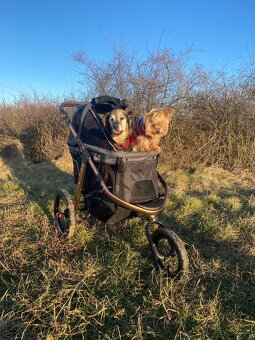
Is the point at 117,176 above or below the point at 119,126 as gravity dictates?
below

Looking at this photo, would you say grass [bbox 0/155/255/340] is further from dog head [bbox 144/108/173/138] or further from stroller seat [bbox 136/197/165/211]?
dog head [bbox 144/108/173/138]

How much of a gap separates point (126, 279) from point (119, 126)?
1.50 meters

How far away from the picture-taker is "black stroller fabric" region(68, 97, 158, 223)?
10.6 feet

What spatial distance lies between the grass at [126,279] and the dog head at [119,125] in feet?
3.93

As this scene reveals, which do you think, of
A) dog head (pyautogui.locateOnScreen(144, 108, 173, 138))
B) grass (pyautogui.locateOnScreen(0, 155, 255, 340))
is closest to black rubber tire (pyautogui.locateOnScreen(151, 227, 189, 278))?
grass (pyautogui.locateOnScreen(0, 155, 255, 340))

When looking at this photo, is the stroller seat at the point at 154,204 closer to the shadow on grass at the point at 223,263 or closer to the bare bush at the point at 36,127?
the shadow on grass at the point at 223,263

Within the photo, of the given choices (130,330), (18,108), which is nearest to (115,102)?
(130,330)

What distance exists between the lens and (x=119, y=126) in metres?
3.44

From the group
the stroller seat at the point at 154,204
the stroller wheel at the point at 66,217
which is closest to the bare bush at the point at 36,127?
the stroller wheel at the point at 66,217

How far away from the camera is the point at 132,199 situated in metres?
3.27

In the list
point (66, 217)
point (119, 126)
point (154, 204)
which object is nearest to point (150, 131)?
point (119, 126)

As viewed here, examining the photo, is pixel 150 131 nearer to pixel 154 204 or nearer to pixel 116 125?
pixel 116 125

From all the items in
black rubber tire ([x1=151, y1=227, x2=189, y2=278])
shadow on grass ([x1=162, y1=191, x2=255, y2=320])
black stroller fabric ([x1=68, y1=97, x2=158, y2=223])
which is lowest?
shadow on grass ([x1=162, y1=191, x2=255, y2=320])

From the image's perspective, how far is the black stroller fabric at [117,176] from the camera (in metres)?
3.22
